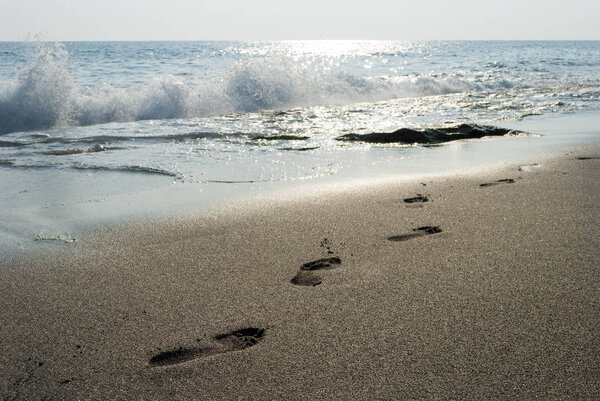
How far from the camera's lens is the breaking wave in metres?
9.52

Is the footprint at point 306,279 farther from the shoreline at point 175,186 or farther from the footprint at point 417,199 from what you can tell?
the footprint at point 417,199

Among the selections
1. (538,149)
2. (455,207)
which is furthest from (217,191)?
(538,149)

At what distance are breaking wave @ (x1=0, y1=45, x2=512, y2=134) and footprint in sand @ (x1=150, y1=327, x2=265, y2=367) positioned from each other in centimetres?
820

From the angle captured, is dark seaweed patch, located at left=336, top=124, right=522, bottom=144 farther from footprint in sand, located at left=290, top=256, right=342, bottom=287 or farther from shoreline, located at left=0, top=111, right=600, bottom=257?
footprint in sand, located at left=290, top=256, right=342, bottom=287

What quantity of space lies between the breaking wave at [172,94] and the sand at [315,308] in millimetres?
7304

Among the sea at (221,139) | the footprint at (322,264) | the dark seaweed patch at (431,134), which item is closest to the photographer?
the footprint at (322,264)

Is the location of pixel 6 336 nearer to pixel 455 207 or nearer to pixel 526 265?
pixel 526 265

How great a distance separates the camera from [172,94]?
36.1ft

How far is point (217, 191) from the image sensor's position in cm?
416

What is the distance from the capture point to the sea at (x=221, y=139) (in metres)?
4.00

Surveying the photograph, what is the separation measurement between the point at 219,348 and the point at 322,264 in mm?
853

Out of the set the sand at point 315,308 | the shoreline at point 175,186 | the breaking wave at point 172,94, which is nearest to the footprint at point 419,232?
the sand at point 315,308

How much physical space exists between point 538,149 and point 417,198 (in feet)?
8.69

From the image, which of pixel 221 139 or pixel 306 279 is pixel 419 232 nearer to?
pixel 306 279
